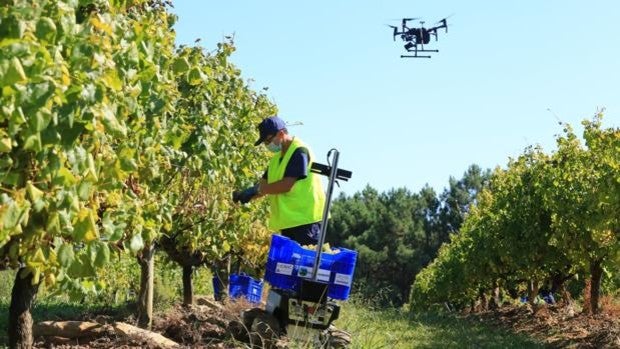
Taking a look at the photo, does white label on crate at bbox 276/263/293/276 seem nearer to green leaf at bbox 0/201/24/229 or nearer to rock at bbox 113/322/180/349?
rock at bbox 113/322/180/349

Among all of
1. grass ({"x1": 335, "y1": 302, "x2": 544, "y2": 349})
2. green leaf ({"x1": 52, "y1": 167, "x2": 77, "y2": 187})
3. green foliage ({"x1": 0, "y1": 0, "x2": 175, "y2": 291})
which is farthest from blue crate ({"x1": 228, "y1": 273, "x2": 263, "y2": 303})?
green leaf ({"x1": 52, "y1": 167, "x2": 77, "y2": 187})

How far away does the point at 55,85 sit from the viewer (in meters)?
2.77

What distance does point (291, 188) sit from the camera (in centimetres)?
606

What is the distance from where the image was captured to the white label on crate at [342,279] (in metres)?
Result: 5.73

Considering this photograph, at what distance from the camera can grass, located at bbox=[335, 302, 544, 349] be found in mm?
7160

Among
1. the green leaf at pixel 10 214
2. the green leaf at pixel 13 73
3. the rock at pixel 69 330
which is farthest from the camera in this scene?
the rock at pixel 69 330

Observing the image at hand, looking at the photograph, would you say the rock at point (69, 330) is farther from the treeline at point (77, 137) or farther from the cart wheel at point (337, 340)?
the cart wheel at point (337, 340)

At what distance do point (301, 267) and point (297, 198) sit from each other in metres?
0.69

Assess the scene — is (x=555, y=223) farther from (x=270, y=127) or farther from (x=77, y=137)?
(x=77, y=137)

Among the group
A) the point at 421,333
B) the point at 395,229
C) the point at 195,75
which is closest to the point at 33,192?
the point at 195,75

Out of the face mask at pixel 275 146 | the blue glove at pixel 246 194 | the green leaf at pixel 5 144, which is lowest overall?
the green leaf at pixel 5 144

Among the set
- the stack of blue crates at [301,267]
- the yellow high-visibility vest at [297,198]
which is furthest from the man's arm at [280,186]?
the stack of blue crates at [301,267]

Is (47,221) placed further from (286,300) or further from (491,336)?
(491,336)

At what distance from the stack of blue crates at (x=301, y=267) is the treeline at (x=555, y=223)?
416 cm
